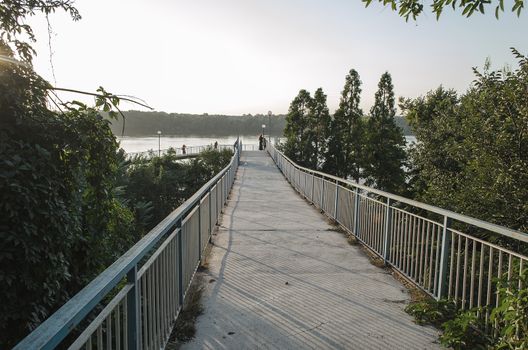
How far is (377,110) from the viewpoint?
37781 millimetres

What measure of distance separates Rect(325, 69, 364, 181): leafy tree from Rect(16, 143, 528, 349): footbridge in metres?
36.5

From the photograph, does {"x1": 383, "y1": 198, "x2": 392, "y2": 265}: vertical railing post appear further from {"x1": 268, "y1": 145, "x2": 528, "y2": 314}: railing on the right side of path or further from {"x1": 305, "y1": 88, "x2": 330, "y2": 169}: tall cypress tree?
{"x1": 305, "y1": 88, "x2": 330, "y2": 169}: tall cypress tree

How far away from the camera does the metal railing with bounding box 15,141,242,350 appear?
55.4 inches

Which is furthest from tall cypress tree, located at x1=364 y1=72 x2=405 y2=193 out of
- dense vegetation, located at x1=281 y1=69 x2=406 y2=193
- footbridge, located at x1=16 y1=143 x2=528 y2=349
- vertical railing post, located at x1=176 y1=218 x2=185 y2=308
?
vertical railing post, located at x1=176 y1=218 x2=185 y2=308

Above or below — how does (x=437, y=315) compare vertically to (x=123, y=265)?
below

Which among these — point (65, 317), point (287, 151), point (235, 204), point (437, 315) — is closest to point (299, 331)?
point (437, 315)

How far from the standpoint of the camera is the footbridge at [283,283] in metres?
2.35

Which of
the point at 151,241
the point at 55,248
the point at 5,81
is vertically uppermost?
the point at 5,81

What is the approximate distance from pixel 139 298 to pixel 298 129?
1884 inches

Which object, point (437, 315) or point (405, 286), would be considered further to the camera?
point (405, 286)

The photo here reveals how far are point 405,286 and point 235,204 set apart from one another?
7.53 metres

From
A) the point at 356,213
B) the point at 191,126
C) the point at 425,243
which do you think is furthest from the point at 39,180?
the point at 191,126

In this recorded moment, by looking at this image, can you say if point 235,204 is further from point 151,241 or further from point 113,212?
point 151,241

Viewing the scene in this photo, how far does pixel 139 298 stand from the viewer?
7.98ft
